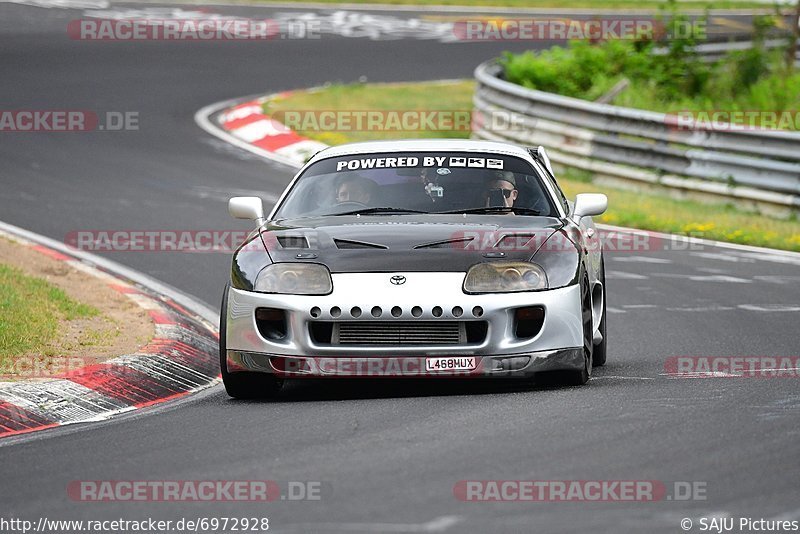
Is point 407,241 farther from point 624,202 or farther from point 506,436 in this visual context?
point 624,202

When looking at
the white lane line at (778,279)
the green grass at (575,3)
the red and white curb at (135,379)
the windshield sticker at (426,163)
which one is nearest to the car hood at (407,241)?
the windshield sticker at (426,163)

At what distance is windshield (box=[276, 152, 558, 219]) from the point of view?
8.49m

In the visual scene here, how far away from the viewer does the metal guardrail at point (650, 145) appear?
52.6 feet

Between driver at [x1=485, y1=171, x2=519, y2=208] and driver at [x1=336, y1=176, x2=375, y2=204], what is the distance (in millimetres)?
687

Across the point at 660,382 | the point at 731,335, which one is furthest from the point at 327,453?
the point at 731,335

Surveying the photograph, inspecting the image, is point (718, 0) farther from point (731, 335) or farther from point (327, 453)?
point (327, 453)

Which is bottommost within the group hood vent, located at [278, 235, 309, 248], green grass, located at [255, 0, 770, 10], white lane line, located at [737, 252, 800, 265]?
green grass, located at [255, 0, 770, 10]

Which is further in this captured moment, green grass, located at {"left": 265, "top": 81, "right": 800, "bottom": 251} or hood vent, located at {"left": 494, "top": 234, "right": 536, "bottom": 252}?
green grass, located at {"left": 265, "top": 81, "right": 800, "bottom": 251}

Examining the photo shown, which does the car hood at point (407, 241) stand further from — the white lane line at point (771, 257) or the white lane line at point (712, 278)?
the white lane line at point (771, 257)

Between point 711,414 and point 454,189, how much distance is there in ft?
8.25

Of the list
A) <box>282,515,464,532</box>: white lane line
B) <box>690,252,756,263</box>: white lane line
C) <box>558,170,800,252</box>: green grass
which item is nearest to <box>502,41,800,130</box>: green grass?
<box>558,170,800,252</box>: green grass

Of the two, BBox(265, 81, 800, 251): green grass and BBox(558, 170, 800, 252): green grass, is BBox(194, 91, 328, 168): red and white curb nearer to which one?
BBox(265, 81, 800, 251): green grass

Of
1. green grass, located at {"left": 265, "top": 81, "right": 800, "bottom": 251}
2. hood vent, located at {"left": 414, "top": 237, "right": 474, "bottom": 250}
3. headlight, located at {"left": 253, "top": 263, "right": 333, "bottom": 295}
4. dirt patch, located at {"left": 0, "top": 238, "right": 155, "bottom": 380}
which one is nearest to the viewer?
headlight, located at {"left": 253, "top": 263, "right": 333, "bottom": 295}

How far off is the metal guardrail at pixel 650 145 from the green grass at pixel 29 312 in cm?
856
